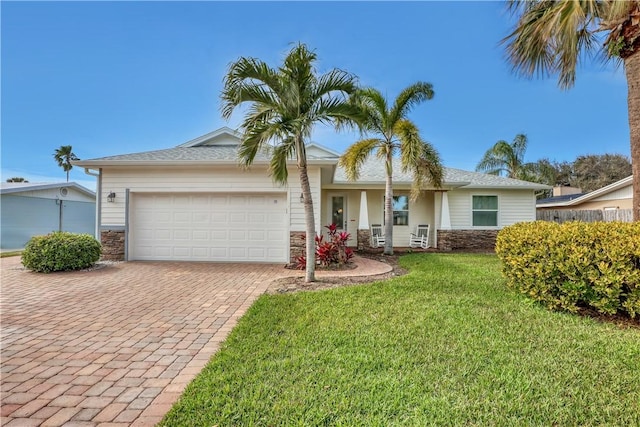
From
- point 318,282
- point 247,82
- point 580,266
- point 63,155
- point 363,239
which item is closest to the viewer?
point 580,266

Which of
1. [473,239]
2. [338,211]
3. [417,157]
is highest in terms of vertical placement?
[417,157]

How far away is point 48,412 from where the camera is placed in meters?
2.37

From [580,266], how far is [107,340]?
6.64 meters

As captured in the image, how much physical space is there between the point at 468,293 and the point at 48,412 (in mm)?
5822

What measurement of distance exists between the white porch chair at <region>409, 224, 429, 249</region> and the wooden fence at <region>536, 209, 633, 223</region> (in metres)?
7.37

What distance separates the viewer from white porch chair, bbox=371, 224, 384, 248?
13188 millimetres

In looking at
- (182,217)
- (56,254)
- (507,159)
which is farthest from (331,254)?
(507,159)

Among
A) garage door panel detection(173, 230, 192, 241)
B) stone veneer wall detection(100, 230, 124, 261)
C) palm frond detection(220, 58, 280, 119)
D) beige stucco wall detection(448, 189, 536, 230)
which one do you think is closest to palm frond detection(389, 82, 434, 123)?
beige stucco wall detection(448, 189, 536, 230)

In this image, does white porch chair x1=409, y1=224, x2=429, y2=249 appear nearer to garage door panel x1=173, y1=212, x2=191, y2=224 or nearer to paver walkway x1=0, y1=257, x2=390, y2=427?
paver walkway x1=0, y1=257, x2=390, y2=427

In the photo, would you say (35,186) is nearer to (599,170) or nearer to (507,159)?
(507,159)

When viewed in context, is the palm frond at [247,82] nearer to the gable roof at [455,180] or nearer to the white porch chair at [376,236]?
the gable roof at [455,180]

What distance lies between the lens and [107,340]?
3.75 meters

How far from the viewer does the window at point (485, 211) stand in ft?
45.5

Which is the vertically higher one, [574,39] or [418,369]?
[574,39]
